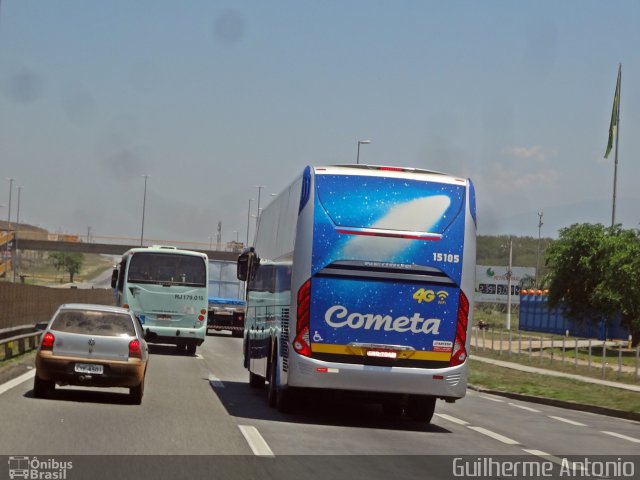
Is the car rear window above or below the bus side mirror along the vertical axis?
below

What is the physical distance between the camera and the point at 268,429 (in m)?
14.8

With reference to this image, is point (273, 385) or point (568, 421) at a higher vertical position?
point (273, 385)

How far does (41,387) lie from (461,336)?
19.9ft

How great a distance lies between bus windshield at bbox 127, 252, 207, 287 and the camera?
34031mm

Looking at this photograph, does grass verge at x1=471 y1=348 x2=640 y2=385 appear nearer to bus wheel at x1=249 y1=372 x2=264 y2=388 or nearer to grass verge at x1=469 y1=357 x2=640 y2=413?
grass verge at x1=469 y1=357 x2=640 y2=413

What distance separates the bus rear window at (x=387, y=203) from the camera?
634 inches

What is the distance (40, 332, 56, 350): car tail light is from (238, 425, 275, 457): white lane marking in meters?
3.39

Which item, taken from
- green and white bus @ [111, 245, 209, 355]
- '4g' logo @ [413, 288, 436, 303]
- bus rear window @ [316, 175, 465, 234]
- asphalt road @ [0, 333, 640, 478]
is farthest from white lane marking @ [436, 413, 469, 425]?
green and white bus @ [111, 245, 209, 355]

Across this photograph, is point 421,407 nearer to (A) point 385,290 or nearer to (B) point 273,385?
(B) point 273,385

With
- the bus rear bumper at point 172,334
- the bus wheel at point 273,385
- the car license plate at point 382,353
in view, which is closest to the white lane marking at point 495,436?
the car license plate at point 382,353

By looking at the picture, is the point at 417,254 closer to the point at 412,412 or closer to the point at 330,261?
the point at 330,261

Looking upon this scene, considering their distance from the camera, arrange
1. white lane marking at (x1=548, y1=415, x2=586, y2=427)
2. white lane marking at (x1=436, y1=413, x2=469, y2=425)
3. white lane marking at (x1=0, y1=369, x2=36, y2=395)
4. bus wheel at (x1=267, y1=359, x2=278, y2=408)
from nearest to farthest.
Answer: bus wheel at (x1=267, y1=359, x2=278, y2=408)
white lane marking at (x1=436, y1=413, x2=469, y2=425)
white lane marking at (x1=0, y1=369, x2=36, y2=395)
white lane marking at (x1=548, y1=415, x2=586, y2=427)

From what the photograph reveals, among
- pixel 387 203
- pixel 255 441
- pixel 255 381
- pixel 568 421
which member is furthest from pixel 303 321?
pixel 255 381

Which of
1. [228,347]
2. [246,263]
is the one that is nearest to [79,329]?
[246,263]
